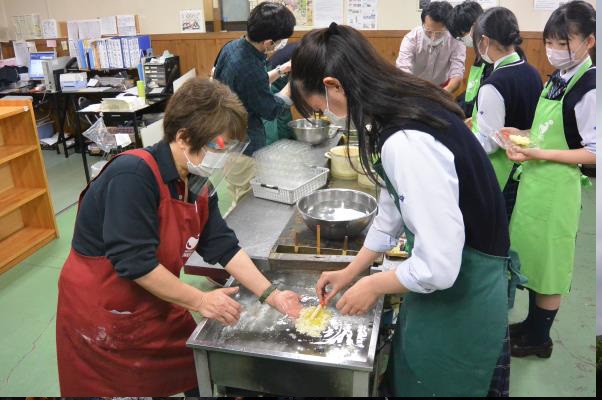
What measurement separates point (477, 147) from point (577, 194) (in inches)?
47.2

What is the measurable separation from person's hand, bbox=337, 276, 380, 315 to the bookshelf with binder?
513 centimetres

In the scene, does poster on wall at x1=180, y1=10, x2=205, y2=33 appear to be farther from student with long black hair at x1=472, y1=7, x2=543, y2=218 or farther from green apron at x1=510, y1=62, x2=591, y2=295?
green apron at x1=510, y1=62, x2=591, y2=295

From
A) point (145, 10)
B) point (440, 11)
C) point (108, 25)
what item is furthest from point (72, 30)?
point (440, 11)

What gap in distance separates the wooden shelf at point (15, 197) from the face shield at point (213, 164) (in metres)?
2.51

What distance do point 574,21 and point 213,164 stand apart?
1522 millimetres

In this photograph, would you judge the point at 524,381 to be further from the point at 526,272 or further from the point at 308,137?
the point at 308,137

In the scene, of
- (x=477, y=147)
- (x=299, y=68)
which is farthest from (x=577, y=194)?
(x=299, y=68)

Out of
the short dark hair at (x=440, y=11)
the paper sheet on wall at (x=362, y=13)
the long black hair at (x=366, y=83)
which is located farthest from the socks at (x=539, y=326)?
the paper sheet on wall at (x=362, y=13)

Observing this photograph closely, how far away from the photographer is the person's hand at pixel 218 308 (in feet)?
4.44

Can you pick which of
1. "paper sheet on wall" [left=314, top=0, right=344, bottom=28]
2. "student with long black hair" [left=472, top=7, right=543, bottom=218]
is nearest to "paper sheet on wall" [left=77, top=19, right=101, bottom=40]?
"paper sheet on wall" [left=314, top=0, right=344, bottom=28]

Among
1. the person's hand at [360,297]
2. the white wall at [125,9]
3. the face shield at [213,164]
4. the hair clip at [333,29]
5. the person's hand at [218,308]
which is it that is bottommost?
the person's hand at [218,308]

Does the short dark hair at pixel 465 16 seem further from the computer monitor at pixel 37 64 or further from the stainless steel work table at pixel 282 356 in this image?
the computer monitor at pixel 37 64

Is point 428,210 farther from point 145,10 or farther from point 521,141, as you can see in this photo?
point 145,10

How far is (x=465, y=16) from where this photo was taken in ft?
10.1
